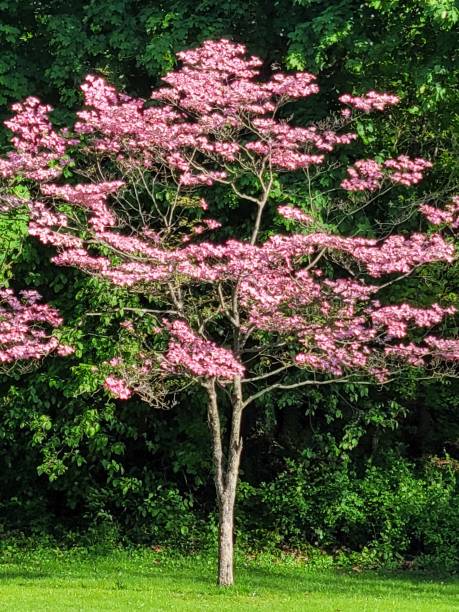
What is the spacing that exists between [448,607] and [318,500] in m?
5.12

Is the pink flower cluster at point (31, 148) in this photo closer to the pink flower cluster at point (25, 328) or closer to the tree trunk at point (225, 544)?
the pink flower cluster at point (25, 328)

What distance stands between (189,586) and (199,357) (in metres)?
2.90

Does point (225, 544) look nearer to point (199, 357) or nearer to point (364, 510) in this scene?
point (199, 357)

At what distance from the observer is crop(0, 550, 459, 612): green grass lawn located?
Result: 1017cm

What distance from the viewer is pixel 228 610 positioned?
31.6 ft

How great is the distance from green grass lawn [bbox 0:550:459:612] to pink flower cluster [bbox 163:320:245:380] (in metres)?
2.30

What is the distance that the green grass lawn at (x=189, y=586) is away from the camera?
10173 millimetres

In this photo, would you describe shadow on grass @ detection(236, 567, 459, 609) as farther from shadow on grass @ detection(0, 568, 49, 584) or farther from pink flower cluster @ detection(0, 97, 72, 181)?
pink flower cluster @ detection(0, 97, 72, 181)

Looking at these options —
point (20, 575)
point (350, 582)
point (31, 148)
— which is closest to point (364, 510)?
point (350, 582)

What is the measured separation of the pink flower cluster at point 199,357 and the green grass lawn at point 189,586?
230 cm

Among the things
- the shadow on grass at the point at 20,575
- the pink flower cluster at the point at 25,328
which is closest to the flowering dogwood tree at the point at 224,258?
the pink flower cluster at the point at 25,328

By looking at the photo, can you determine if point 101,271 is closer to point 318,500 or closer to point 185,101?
point 185,101

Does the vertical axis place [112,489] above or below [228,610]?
above

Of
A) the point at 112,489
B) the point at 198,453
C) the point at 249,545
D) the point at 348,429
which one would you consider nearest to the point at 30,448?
the point at 112,489
